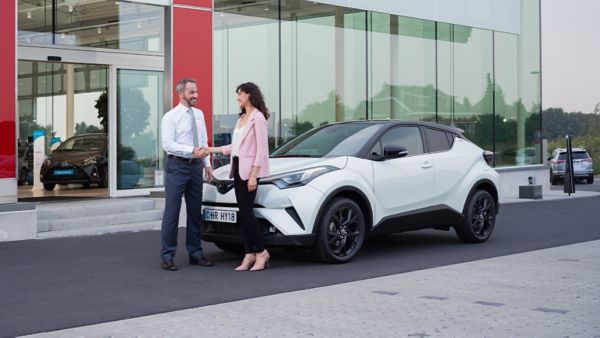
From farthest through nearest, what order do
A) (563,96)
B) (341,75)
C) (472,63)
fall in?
(563,96) → (472,63) → (341,75)

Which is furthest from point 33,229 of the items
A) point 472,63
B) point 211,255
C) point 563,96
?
point 563,96

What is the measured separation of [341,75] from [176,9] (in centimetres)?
576

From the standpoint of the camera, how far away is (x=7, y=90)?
1128 cm

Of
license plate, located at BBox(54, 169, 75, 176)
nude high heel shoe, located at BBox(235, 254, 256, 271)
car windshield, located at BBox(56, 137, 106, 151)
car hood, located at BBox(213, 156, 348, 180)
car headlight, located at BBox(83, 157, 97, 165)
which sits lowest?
nude high heel shoe, located at BBox(235, 254, 256, 271)

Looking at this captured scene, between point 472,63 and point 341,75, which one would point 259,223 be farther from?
point 472,63

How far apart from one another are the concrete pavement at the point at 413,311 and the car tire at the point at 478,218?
251 cm

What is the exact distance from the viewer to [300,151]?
9609mm

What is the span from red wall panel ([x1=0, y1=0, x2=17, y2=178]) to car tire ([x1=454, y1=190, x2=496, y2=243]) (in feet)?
20.4

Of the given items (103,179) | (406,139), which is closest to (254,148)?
(406,139)

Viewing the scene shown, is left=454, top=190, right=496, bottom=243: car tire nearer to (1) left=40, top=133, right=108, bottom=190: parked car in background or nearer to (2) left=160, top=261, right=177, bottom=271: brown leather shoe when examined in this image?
(2) left=160, top=261, right=177, bottom=271: brown leather shoe

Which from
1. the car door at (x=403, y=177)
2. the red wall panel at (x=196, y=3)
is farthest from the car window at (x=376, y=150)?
the red wall panel at (x=196, y=3)

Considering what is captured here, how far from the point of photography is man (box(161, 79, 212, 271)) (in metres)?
8.43

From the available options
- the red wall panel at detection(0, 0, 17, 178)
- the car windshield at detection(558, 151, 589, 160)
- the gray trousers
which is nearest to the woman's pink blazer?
the gray trousers

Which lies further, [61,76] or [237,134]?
[61,76]
